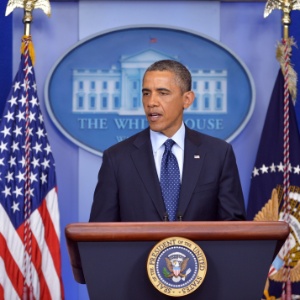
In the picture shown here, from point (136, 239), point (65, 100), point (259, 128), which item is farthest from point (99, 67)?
point (136, 239)

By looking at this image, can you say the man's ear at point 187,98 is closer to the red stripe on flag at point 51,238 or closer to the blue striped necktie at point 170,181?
the blue striped necktie at point 170,181

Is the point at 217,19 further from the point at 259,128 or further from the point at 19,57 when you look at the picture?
the point at 19,57

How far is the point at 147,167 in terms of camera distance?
9.45ft

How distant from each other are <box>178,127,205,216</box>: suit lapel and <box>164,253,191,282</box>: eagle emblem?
72 cm

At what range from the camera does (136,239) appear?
2.06m

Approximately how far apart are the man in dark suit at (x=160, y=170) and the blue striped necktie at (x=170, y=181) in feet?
0.06

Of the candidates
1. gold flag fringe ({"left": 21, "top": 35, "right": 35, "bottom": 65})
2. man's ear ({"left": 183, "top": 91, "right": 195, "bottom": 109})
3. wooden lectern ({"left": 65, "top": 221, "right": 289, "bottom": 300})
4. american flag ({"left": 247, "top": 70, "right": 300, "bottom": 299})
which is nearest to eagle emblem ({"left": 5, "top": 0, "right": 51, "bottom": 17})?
gold flag fringe ({"left": 21, "top": 35, "right": 35, "bottom": 65})

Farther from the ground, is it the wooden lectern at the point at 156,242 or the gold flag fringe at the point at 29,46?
the gold flag fringe at the point at 29,46

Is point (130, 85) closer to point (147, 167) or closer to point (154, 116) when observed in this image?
point (154, 116)

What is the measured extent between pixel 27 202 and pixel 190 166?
1717 millimetres

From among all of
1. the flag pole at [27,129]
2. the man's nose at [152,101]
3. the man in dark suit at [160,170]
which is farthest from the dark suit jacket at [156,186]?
the flag pole at [27,129]

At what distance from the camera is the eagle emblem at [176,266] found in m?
2.04

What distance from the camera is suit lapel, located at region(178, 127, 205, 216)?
9.19ft

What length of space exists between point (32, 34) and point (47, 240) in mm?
1242
